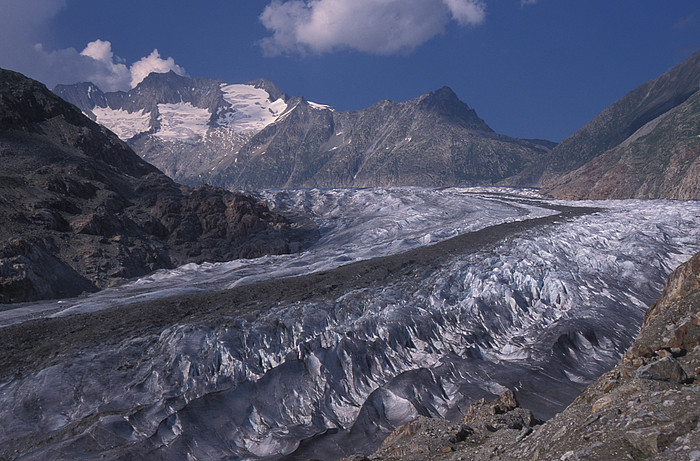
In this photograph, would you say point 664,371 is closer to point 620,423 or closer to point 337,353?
point 620,423

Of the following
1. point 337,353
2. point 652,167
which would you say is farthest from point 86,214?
point 652,167

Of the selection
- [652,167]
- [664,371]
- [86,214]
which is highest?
[86,214]

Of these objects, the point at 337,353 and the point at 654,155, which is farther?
the point at 654,155

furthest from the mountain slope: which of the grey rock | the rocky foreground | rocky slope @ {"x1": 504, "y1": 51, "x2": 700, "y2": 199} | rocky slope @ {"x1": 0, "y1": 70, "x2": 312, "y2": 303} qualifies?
the grey rock

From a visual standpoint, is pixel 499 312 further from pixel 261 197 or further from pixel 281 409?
pixel 261 197

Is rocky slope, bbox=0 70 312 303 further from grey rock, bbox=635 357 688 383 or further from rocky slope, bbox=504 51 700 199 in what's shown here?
rocky slope, bbox=504 51 700 199

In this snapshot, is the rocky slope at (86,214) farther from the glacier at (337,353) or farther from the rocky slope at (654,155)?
the rocky slope at (654,155)

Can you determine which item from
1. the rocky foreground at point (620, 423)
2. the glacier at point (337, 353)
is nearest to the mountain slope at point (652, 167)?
the glacier at point (337, 353)
